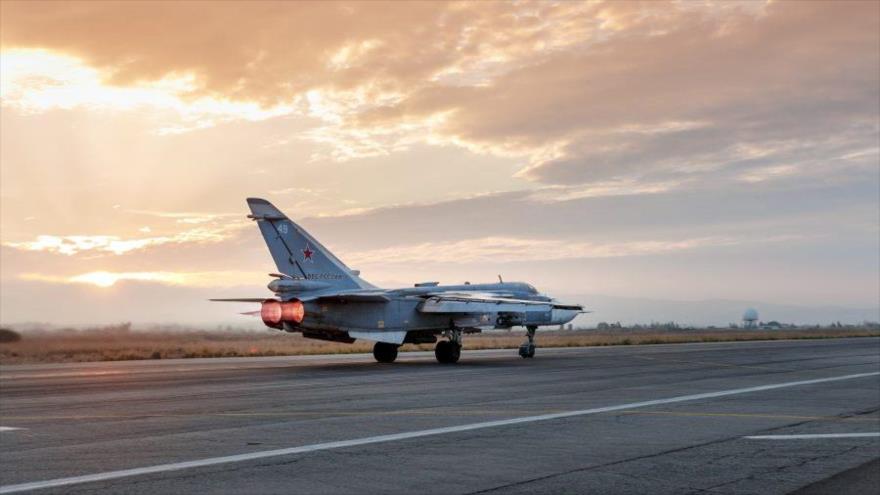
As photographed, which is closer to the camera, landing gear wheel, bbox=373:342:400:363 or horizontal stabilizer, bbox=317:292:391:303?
horizontal stabilizer, bbox=317:292:391:303

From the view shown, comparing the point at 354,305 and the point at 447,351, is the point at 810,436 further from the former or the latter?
the point at 447,351

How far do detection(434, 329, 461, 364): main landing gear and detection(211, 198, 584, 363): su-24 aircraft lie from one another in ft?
0.13

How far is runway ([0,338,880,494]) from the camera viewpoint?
991 centimetres

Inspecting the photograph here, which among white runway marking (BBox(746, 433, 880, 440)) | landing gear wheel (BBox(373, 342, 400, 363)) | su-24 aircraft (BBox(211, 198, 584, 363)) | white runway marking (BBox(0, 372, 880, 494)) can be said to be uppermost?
su-24 aircraft (BBox(211, 198, 584, 363))

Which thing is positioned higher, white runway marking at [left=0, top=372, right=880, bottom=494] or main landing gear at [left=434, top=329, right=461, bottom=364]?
main landing gear at [left=434, top=329, right=461, bottom=364]

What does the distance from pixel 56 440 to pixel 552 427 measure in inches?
295

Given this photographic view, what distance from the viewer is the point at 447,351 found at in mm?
34906

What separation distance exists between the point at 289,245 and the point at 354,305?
3.48 metres

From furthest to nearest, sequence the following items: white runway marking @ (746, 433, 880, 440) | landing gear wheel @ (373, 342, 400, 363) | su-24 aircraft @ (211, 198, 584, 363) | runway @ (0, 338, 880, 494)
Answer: landing gear wheel @ (373, 342, 400, 363) < su-24 aircraft @ (211, 198, 584, 363) < white runway marking @ (746, 433, 880, 440) < runway @ (0, 338, 880, 494)

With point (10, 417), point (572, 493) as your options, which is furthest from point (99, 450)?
point (572, 493)

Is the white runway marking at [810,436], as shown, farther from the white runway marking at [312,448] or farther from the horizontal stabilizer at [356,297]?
the horizontal stabilizer at [356,297]

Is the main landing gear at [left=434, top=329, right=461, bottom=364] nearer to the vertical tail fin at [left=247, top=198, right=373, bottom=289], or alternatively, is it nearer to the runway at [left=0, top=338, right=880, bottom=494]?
the vertical tail fin at [left=247, top=198, right=373, bottom=289]

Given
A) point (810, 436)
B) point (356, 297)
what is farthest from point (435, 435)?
point (356, 297)

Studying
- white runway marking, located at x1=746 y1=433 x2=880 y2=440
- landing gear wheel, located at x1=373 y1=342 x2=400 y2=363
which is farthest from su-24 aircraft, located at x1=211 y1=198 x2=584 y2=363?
white runway marking, located at x1=746 y1=433 x2=880 y2=440
